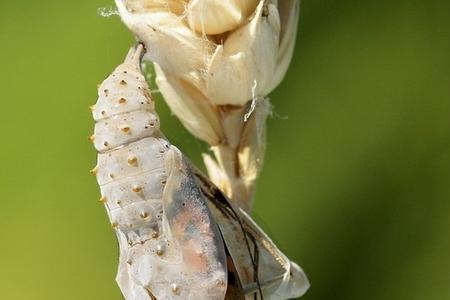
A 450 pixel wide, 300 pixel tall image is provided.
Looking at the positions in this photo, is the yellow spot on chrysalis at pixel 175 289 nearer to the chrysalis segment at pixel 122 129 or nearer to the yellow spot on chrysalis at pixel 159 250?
the yellow spot on chrysalis at pixel 159 250

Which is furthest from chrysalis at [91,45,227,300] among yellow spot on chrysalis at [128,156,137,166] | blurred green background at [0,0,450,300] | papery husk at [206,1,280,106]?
blurred green background at [0,0,450,300]

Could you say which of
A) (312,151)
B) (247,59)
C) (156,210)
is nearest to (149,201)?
(156,210)

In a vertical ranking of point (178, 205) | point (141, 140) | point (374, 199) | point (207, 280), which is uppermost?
point (141, 140)

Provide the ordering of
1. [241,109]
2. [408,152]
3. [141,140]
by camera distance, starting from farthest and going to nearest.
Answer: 1. [408,152]
2. [241,109]
3. [141,140]

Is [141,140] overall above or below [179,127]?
above

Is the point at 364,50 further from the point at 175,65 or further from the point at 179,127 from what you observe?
the point at 175,65

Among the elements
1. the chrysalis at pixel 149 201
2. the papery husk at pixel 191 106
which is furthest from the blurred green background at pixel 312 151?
the chrysalis at pixel 149 201

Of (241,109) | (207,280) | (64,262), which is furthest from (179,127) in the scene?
(207,280)
